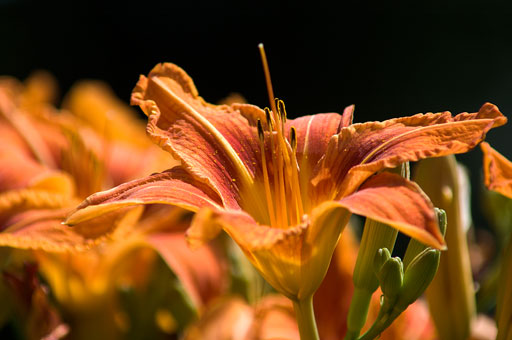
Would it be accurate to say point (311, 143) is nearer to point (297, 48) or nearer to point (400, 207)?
point (400, 207)

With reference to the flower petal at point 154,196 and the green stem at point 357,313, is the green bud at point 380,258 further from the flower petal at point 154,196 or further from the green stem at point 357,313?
the flower petal at point 154,196

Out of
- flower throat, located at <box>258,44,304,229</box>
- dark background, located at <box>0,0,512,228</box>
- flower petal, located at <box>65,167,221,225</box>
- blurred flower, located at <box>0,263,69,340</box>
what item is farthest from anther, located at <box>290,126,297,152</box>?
dark background, located at <box>0,0,512,228</box>

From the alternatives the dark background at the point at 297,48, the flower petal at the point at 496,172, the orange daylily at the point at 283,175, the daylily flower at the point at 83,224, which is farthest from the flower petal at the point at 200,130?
the dark background at the point at 297,48

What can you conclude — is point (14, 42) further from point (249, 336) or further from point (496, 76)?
point (249, 336)

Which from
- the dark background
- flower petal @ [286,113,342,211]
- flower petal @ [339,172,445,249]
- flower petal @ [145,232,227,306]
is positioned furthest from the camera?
the dark background

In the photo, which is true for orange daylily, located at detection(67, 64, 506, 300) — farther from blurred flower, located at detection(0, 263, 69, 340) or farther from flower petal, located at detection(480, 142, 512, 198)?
blurred flower, located at detection(0, 263, 69, 340)

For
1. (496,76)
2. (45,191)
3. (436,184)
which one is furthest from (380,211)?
(496,76)
